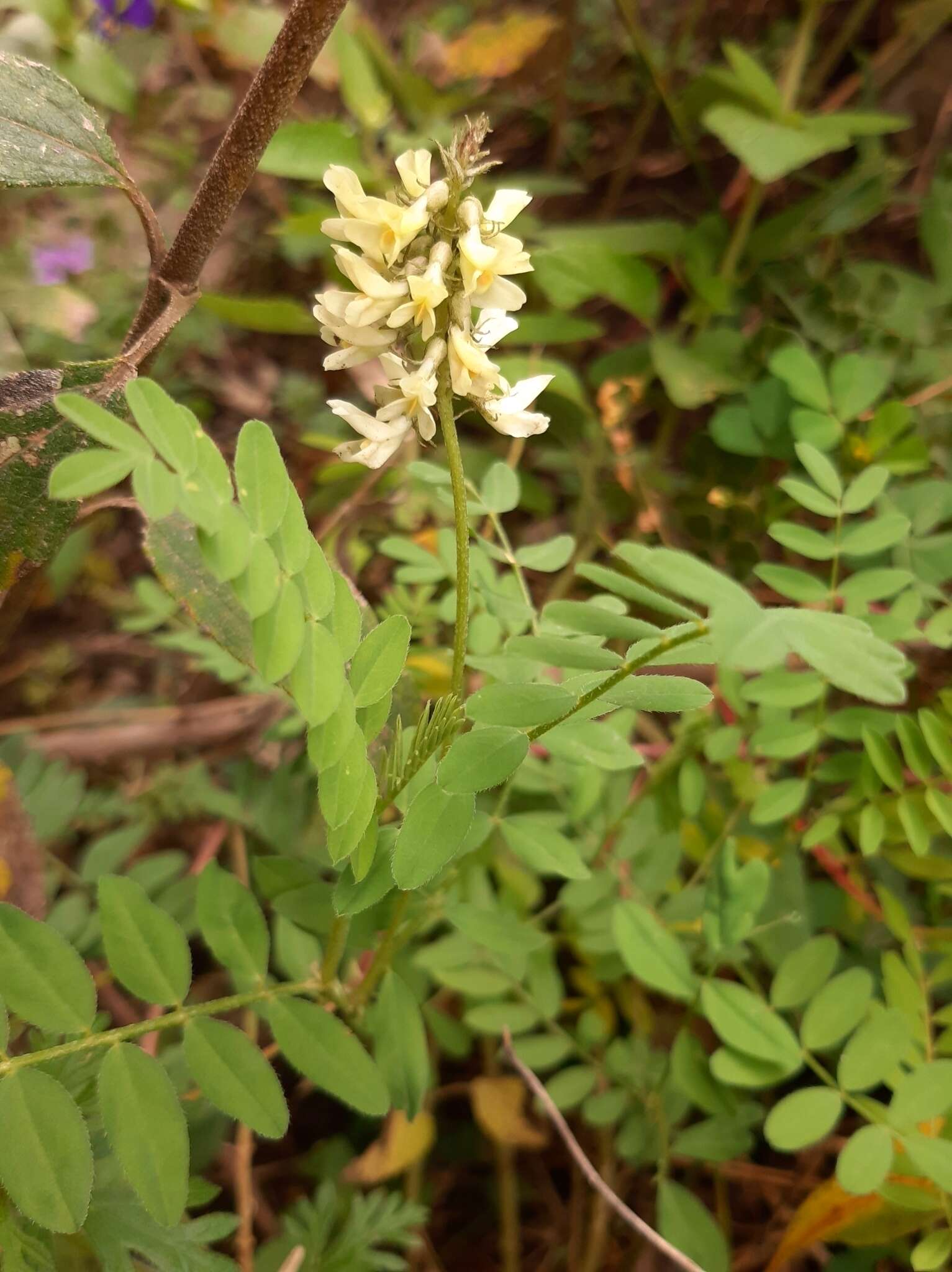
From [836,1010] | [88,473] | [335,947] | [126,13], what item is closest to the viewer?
[88,473]

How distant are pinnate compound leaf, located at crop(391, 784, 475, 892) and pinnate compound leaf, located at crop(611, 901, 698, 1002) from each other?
0.30 metres

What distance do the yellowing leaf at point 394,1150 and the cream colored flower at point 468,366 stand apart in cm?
79

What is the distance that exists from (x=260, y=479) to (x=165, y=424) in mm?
59

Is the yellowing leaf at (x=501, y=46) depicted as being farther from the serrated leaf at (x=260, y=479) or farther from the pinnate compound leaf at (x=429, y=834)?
the pinnate compound leaf at (x=429, y=834)

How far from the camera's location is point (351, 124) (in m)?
1.65

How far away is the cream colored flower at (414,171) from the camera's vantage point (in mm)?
555

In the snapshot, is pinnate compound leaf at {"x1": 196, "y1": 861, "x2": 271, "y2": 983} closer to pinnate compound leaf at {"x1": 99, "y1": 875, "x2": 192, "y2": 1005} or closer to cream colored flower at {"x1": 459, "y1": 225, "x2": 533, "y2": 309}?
pinnate compound leaf at {"x1": 99, "y1": 875, "x2": 192, "y2": 1005}

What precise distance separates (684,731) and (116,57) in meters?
1.49

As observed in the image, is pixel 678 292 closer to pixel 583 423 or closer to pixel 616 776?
pixel 583 423

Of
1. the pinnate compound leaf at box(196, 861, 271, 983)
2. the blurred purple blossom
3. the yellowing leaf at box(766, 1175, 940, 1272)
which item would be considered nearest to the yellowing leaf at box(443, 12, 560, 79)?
the blurred purple blossom

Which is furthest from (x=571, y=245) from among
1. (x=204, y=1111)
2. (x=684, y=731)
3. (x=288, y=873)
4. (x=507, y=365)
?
(x=204, y=1111)

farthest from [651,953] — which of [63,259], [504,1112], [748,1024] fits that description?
[63,259]

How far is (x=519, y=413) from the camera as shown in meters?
0.61

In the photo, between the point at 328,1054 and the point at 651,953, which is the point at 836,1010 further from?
the point at 328,1054
